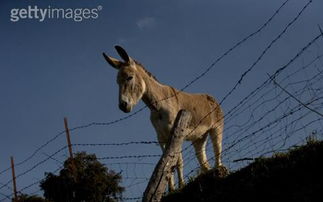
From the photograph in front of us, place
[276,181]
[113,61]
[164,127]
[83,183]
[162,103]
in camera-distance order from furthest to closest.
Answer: [83,183]
[113,61]
[162,103]
[164,127]
[276,181]

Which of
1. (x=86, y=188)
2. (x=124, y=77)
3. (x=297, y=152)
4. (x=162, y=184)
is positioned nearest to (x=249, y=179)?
(x=297, y=152)

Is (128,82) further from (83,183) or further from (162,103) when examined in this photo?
(83,183)

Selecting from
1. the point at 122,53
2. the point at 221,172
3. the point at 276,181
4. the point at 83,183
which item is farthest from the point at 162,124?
the point at 83,183

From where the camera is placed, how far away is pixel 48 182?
2966cm

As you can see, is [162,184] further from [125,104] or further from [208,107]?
[208,107]

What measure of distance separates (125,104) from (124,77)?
1.96 ft

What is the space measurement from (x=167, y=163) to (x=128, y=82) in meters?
3.00

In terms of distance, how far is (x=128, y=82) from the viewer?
8.64 metres

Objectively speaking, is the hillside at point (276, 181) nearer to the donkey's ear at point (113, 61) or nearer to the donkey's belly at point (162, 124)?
the donkey's belly at point (162, 124)

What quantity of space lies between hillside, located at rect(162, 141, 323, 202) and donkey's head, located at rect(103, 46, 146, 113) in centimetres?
284

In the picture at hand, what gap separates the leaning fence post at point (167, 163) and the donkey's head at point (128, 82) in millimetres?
2400

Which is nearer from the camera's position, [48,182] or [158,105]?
[158,105]

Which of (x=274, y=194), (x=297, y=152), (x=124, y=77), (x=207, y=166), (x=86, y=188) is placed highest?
(x=86, y=188)

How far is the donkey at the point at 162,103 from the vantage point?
8344 millimetres
